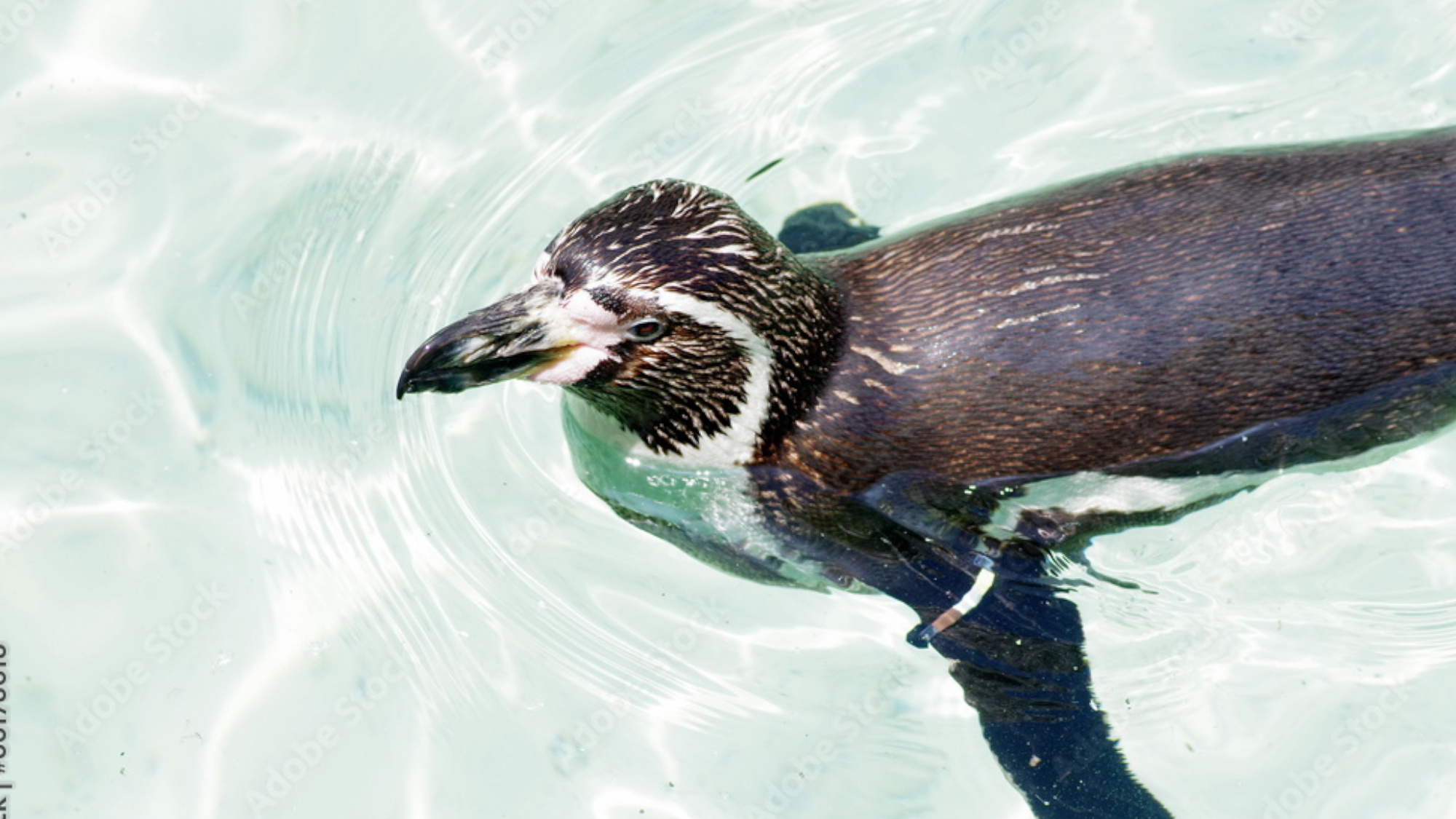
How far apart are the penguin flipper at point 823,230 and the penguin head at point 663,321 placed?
49.5 inches

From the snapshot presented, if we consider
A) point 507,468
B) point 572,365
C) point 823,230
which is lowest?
point 507,468

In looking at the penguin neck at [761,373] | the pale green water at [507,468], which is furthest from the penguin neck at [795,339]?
the pale green water at [507,468]

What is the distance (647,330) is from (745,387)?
41 cm

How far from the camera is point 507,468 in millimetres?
4953

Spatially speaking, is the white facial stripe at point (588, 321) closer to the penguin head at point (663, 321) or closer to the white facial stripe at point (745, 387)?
the penguin head at point (663, 321)

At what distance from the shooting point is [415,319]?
5.26 metres

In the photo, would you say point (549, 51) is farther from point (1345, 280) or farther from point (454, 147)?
point (1345, 280)

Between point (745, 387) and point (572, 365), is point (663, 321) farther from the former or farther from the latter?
point (745, 387)

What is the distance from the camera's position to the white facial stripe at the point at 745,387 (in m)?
3.60

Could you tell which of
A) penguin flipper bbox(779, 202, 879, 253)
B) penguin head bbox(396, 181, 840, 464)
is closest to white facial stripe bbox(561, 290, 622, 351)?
penguin head bbox(396, 181, 840, 464)

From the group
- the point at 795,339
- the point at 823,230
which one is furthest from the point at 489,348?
the point at 823,230

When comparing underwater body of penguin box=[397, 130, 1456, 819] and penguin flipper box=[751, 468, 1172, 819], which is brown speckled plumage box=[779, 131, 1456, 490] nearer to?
underwater body of penguin box=[397, 130, 1456, 819]

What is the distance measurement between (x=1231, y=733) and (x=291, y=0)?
16.4 ft

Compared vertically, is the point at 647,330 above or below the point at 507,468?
→ above
